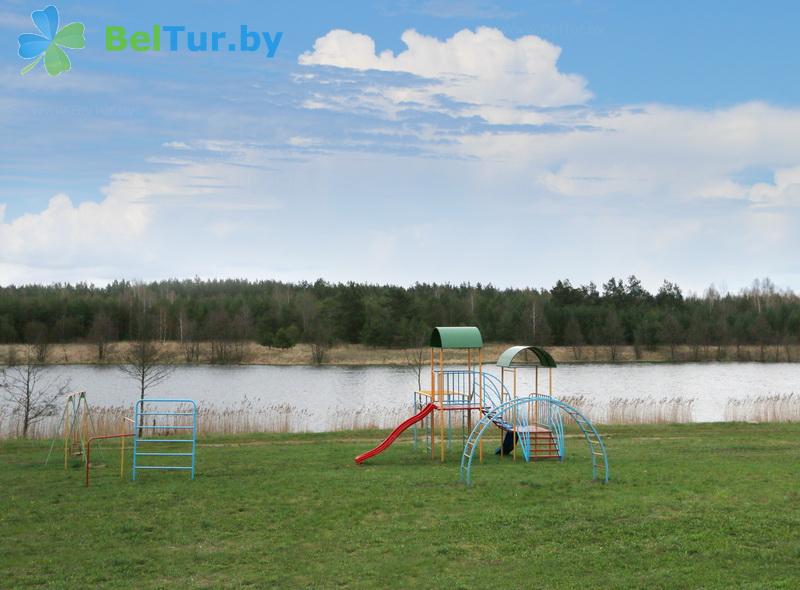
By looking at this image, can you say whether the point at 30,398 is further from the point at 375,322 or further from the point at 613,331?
the point at 613,331

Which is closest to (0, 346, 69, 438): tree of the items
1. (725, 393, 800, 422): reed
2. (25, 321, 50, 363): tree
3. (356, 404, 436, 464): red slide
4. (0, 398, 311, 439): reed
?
(0, 398, 311, 439): reed

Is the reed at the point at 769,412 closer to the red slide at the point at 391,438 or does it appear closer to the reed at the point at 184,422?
the red slide at the point at 391,438

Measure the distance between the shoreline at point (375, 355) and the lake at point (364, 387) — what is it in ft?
15.9

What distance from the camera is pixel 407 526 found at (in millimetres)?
10789

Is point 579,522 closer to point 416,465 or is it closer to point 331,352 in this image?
point 416,465

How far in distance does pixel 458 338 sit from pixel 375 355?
4872 centimetres

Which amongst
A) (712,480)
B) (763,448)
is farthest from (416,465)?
(763,448)

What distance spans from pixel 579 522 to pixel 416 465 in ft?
22.0

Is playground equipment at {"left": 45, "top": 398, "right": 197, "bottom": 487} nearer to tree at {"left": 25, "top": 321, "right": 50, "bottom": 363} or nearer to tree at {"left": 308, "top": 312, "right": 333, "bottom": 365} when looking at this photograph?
tree at {"left": 308, "top": 312, "right": 333, "bottom": 365}

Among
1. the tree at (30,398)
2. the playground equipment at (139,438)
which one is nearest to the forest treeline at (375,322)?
the tree at (30,398)

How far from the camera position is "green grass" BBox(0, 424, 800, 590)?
883cm

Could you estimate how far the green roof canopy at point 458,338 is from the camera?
1716cm

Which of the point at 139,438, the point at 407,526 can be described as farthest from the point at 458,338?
the point at 139,438

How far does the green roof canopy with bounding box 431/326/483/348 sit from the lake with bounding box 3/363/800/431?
32.0 ft
